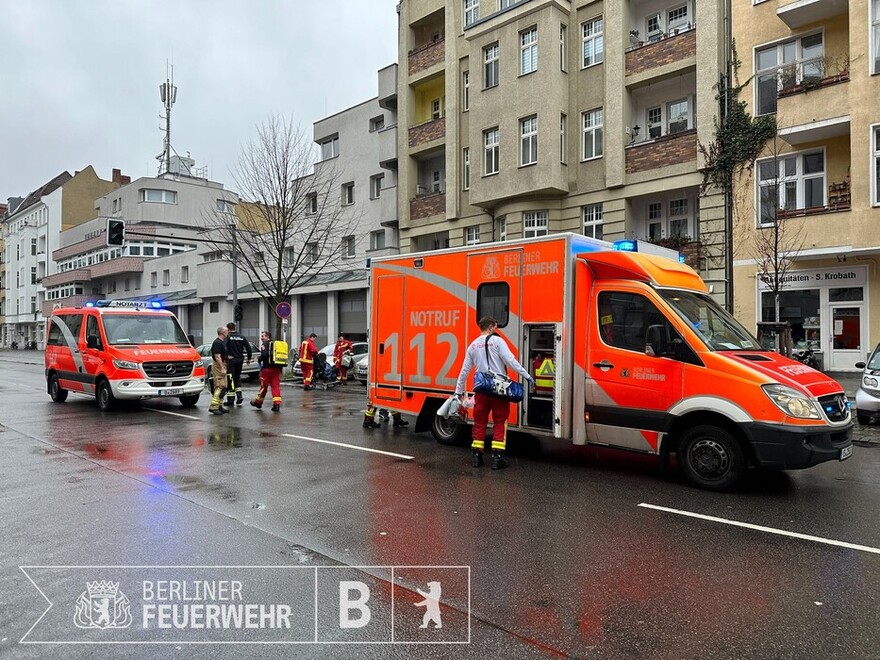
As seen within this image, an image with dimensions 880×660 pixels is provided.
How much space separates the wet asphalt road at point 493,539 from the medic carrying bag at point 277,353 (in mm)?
4568

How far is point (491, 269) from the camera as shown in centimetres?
855

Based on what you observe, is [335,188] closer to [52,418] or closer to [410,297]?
[52,418]

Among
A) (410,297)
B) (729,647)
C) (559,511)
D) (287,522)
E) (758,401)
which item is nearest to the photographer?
(729,647)

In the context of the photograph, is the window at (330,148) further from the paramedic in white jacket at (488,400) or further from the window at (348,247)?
the paramedic in white jacket at (488,400)

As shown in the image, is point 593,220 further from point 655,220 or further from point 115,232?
point 115,232

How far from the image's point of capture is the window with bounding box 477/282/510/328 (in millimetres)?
8383

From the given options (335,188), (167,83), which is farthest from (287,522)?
(167,83)

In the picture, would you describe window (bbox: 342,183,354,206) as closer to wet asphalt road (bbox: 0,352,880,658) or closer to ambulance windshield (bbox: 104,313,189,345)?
ambulance windshield (bbox: 104,313,189,345)

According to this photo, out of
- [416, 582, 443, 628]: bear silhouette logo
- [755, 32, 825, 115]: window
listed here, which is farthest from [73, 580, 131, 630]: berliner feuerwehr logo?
[755, 32, 825, 115]: window

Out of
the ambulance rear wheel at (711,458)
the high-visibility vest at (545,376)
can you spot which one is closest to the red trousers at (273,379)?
the high-visibility vest at (545,376)

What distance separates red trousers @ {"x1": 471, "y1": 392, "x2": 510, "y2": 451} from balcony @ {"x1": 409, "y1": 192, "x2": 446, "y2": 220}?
19448 mm

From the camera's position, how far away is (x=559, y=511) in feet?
19.3

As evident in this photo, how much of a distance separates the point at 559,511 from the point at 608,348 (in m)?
2.31

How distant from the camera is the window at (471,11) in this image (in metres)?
25.6
